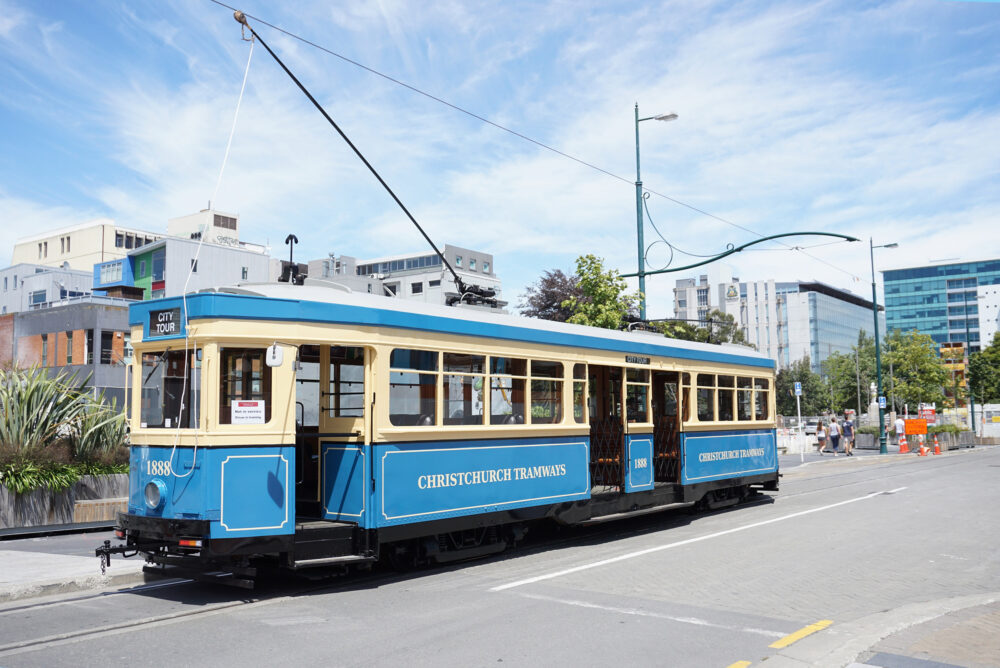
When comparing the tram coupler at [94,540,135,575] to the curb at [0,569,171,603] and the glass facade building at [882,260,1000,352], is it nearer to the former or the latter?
the curb at [0,569,171,603]

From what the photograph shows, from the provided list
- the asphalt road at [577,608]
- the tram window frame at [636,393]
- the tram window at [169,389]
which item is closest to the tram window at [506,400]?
the asphalt road at [577,608]

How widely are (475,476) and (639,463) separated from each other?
151 inches

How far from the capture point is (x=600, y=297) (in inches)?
800

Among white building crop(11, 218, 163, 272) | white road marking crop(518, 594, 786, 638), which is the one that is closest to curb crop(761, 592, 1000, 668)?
Result: white road marking crop(518, 594, 786, 638)

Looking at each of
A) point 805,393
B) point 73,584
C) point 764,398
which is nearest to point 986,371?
point 805,393

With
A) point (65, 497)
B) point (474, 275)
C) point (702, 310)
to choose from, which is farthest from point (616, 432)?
point (702, 310)

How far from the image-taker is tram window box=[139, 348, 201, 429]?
329 inches

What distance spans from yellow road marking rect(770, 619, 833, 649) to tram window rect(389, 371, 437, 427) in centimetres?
429

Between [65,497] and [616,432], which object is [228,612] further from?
[65,497]

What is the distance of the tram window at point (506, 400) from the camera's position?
33.9ft

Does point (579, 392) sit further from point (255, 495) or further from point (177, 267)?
point (177, 267)

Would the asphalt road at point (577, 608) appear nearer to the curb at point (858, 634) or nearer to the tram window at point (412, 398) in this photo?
the curb at point (858, 634)

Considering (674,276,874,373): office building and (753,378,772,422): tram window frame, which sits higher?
(674,276,874,373): office building

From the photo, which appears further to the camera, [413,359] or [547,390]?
[547,390]
